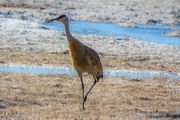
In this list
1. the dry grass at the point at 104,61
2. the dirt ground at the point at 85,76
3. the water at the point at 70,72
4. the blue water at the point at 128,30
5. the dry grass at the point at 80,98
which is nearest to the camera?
the dry grass at the point at 80,98

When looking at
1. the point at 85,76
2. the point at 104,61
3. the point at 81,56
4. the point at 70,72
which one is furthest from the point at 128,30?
the point at 81,56

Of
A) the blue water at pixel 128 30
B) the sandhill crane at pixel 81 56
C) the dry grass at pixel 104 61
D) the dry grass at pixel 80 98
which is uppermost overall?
the sandhill crane at pixel 81 56

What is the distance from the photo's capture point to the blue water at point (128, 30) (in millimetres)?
28172

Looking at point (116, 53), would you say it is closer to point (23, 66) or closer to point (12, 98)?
point (23, 66)

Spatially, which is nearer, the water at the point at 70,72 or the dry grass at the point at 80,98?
the dry grass at the point at 80,98

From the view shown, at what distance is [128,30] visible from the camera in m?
30.7

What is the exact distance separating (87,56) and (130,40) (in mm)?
12183

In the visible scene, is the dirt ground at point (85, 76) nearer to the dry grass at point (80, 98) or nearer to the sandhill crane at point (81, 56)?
the dry grass at point (80, 98)

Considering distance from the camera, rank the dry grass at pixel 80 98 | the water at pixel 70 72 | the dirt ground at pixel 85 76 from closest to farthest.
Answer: the dry grass at pixel 80 98 < the dirt ground at pixel 85 76 < the water at pixel 70 72

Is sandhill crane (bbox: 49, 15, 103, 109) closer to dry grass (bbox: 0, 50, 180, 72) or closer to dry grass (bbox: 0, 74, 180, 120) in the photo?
dry grass (bbox: 0, 74, 180, 120)

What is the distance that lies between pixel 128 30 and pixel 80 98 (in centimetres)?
1558

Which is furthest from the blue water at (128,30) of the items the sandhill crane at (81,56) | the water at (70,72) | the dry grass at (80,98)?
the sandhill crane at (81,56)

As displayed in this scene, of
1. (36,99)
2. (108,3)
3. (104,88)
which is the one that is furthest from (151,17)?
(36,99)

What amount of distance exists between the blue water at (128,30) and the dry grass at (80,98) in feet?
31.3
